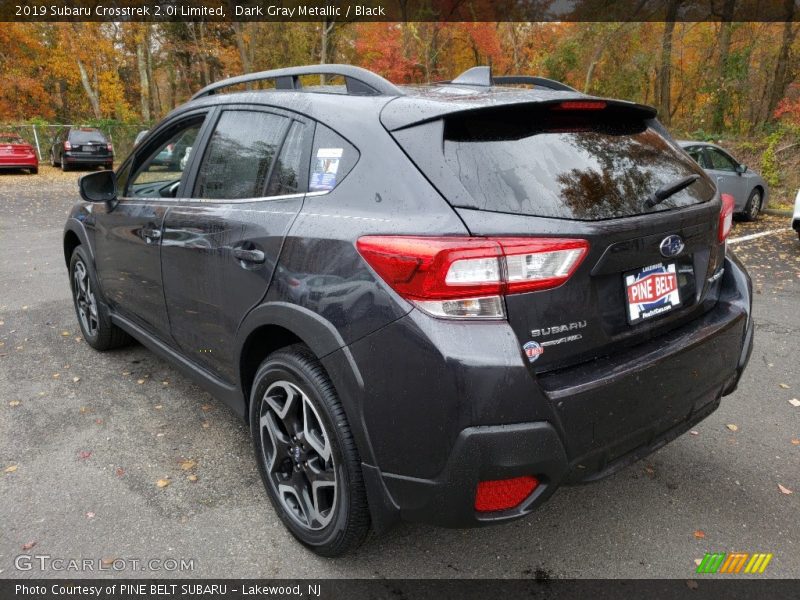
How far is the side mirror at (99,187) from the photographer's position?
3.77m

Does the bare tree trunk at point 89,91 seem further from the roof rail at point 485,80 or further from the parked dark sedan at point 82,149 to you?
the roof rail at point 485,80

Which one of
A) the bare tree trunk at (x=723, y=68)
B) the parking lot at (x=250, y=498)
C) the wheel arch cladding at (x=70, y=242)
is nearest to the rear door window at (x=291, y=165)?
the parking lot at (x=250, y=498)

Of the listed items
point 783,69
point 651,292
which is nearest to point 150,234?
point 651,292

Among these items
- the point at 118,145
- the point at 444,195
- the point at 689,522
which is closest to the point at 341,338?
the point at 444,195

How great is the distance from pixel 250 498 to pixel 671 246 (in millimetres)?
2136

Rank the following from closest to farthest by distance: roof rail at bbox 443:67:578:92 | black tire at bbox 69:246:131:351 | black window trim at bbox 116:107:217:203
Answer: roof rail at bbox 443:67:578:92 → black window trim at bbox 116:107:217:203 → black tire at bbox 69:246:131:351

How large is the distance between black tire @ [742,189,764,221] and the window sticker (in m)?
11.6

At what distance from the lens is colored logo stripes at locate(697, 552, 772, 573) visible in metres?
2.34

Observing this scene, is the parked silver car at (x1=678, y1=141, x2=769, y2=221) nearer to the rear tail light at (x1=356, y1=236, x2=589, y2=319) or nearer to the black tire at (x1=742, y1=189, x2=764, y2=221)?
the black tire at (x1=742, y1=189, x2=764, y2=221)

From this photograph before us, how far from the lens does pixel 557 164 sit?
205 cm

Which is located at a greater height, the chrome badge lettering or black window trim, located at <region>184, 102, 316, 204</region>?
black window trim, located at <region>184, 102, 316, 204</region>

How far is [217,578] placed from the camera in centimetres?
230

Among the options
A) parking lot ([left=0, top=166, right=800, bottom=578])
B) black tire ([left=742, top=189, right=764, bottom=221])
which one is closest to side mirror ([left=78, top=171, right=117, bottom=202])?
parking lot ([left=0, top=166, right=800, bottom=578])

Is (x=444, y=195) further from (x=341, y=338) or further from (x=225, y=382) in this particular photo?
(x=225, y=382)
